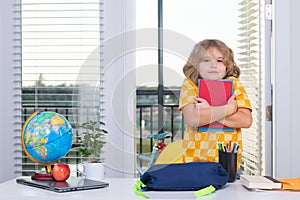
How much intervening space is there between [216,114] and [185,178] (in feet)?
1.89

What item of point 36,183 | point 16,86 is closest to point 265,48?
point 16,86

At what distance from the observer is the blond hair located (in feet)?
7.82

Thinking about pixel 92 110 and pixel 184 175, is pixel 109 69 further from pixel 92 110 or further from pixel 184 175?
pixel 184 175

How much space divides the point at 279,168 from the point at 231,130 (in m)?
0.88

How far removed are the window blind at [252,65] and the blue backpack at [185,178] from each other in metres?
1.58

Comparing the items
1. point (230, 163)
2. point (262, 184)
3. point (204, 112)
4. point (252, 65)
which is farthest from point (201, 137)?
point (252, 65)

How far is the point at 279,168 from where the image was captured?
3.13 metres

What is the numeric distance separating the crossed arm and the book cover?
19 millimetres

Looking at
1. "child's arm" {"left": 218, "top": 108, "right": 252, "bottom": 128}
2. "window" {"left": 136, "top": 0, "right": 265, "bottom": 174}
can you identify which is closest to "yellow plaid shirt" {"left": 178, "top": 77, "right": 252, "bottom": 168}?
"child's arm" {"left": 218, "top": 108, "right": 252, "bottom": 128}

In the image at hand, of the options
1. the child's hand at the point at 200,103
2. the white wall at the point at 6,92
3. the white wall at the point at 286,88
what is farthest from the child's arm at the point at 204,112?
the white wall at the point at 6,92

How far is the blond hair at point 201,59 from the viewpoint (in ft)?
7.82

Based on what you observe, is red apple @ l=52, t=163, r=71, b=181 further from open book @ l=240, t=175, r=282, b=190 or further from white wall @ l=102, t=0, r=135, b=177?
white wall @ l=102, t=0, r=135, b=177

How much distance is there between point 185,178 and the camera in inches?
68.6

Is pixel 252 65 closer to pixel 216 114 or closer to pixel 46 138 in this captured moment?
pixel 216 114
